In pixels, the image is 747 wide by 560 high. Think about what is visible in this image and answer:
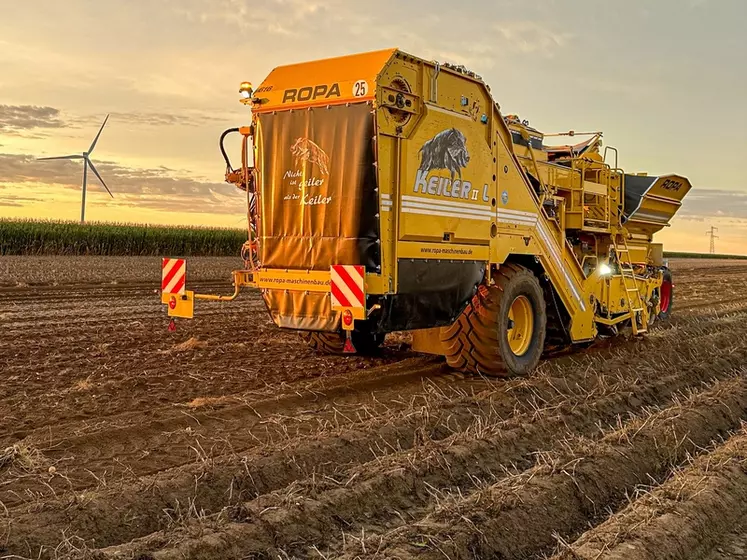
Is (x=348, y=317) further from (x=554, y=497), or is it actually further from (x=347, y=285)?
(x=554, y=497)

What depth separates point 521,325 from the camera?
8.58 m

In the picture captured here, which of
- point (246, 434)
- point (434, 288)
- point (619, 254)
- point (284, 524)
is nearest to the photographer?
point (284, 524)

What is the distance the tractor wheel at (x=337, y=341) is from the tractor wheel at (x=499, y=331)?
122 cm

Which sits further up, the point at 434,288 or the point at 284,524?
the point at 434,288

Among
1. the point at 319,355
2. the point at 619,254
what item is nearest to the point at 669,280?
the point at 619,254

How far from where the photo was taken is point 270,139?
7.32m

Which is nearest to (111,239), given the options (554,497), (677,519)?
(554,497)

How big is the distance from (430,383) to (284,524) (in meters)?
3.93

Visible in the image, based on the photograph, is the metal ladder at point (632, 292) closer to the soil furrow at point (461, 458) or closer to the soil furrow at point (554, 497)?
the soil furrow at point (461, 458)

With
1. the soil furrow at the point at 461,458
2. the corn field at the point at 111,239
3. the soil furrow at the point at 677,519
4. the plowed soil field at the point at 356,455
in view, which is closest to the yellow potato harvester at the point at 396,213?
the plowed soil field at the point at 356,455

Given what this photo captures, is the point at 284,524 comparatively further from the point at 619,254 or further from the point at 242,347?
the point at 619,254

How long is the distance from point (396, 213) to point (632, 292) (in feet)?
19.3

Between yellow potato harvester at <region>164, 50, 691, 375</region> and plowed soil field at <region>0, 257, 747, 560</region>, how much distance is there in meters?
0.71

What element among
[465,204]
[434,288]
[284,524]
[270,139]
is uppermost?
[270,139]
